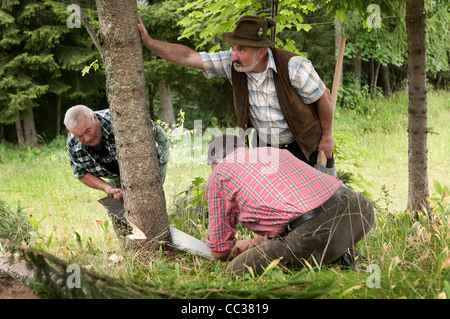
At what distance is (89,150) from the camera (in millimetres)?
3904

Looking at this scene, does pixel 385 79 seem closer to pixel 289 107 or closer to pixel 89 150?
pixel 289 107

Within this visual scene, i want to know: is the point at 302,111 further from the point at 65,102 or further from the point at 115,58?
the point at 65,102

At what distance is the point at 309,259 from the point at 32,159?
1047cm

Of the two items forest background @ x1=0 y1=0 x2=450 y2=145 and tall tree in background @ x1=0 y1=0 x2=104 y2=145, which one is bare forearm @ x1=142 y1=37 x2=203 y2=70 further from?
tall tree in background @ x1=0 y1=0 x2=104 y2=145

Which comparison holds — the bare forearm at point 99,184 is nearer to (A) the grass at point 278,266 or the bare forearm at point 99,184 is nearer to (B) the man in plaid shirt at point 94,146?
(B) the man in plaid shirt at point 94,146

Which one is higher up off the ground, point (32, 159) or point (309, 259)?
point (309, 259)

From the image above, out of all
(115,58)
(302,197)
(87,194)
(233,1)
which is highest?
(233,1)

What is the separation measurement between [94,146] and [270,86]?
5.47ft

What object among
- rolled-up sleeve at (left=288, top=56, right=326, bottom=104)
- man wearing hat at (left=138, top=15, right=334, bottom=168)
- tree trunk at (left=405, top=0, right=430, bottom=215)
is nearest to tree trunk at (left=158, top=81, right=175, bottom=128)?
tree trunk at (left=405, top=0, right=430, bottom=215)

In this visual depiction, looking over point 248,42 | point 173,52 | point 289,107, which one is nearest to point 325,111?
point 289,107

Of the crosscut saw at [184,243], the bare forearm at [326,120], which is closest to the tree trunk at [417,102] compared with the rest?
the bare forearm at [326,120]

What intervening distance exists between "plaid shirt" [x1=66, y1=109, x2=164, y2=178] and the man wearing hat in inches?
32.6

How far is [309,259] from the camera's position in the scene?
2580 mm
